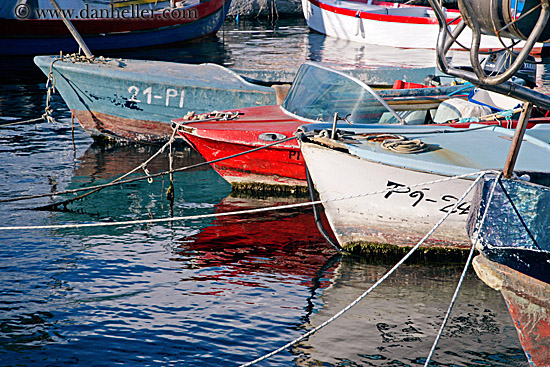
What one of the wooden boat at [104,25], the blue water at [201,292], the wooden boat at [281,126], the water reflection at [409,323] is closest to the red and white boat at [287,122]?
the wooden boat at [281,126]

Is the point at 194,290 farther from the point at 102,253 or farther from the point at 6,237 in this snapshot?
the point at 6,237

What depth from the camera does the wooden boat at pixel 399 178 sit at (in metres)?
6.99

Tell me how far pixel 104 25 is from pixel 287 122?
1559cm

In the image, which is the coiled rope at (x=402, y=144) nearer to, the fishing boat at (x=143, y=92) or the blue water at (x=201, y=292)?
the blue water at (x=201, y=292)

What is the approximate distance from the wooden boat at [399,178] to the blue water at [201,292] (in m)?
0.46

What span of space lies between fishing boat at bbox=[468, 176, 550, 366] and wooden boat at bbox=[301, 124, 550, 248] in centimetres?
167

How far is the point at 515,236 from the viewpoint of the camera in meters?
5.11

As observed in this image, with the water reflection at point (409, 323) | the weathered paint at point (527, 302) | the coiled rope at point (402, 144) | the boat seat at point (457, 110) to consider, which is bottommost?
the water reflection at point (409, 323)

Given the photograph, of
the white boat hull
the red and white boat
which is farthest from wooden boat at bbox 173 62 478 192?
the white boat hull

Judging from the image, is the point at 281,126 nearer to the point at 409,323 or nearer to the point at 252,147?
the point at 252,147

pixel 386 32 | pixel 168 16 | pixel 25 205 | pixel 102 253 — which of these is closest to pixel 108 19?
pixel 168 16

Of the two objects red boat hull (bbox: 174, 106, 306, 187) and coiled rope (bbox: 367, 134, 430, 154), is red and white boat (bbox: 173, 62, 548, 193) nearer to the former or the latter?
red boat hull (bbox: 174, 106, 306, 187)

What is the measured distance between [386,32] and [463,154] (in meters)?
20.5

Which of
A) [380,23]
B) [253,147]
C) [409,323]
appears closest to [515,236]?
[409,323]
